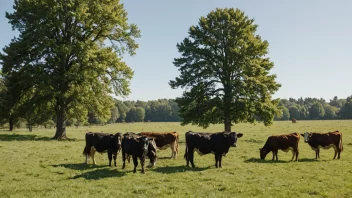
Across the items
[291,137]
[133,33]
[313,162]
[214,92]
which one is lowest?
[313,162]

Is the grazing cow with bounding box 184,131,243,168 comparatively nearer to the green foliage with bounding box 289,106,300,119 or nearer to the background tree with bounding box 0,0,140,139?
the background tree with bounding box 0,0,140,139

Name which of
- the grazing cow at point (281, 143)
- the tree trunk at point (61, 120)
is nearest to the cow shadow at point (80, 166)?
the grazing cow at point (281, 143)

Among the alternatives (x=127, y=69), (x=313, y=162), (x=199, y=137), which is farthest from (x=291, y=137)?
(x=127, y=69)

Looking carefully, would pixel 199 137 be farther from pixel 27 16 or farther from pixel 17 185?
pixel 27 16

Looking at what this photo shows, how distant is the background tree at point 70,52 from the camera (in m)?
29.2

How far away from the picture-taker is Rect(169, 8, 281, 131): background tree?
3319cm

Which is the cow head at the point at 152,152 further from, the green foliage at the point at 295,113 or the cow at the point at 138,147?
the green foliage at the point at 295,113

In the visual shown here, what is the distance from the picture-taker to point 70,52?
2919cm

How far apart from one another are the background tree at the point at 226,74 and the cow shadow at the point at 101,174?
63.4ft

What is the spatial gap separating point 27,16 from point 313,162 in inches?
1151

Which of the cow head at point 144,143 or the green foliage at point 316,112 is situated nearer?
the cow head at point 144,143

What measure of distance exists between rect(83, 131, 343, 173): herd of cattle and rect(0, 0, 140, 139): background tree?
13126 mm

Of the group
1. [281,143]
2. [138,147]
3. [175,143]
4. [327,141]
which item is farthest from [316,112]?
[138,147]

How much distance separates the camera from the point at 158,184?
1242 cm
